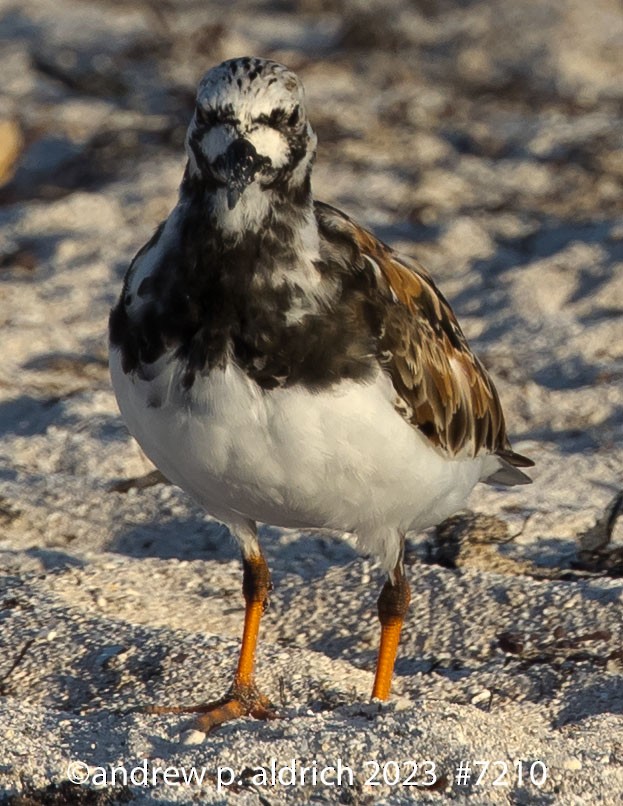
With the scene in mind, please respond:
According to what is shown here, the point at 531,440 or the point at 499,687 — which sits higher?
the point at 531,440

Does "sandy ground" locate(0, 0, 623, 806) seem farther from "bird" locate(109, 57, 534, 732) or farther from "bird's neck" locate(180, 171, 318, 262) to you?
"bird's neck" locate(180, 171, 318, 262)

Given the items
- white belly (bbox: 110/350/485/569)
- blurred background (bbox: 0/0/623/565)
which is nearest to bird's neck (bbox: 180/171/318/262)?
white belly (bbox: 110/350/485/569)

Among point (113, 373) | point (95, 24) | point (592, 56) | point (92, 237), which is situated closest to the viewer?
point (113, 373)

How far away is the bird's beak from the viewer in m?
3.47

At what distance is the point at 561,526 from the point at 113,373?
188cm

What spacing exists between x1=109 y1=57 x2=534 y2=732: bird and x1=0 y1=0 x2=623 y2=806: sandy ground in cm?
41

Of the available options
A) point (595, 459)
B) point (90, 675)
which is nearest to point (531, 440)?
point (595, 459)

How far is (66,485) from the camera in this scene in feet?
17.8

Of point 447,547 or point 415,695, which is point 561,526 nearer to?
point 447,547

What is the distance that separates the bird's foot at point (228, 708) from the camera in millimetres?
3764

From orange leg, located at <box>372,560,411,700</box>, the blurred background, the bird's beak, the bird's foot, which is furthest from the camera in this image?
the blurred background

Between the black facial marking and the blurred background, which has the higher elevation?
the blurred background

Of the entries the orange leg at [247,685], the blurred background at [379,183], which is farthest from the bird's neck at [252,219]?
the blurred background at [379,183]

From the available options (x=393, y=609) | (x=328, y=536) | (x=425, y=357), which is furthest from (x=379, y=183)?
(x=393, y=609)
